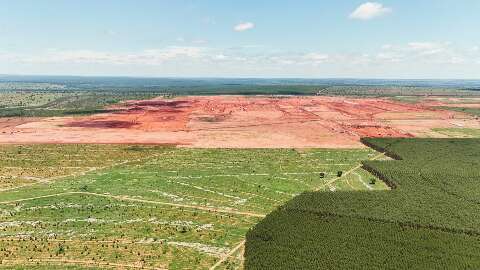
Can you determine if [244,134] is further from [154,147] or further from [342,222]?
[342,222]

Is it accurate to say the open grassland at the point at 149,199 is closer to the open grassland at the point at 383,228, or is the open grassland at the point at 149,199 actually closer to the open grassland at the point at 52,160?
the open grassland at the point at 52,160

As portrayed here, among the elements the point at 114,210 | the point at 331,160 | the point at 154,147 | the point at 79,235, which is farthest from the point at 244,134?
the point at 79,235

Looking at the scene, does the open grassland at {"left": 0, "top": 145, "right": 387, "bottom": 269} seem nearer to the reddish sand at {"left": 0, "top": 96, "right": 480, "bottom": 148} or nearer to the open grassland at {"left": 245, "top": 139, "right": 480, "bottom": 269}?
the open grassland at {"left": 245, "top": 139, "right": 480, "bottom": 269}

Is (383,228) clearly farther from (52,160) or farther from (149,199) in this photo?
(52,160)

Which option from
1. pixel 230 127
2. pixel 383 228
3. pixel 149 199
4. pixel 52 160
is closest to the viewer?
pixel 383 228

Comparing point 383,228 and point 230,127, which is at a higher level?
point 230,127

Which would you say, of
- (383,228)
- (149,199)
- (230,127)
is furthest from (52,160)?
(383,228)

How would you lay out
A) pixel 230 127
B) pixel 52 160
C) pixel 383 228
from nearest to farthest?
pixel 383 228 < pixel 52 160 < pixel 230 127

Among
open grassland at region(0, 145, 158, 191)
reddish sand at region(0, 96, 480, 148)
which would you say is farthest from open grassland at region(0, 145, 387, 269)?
reddish sand at region(0, 96, 480, 148)
